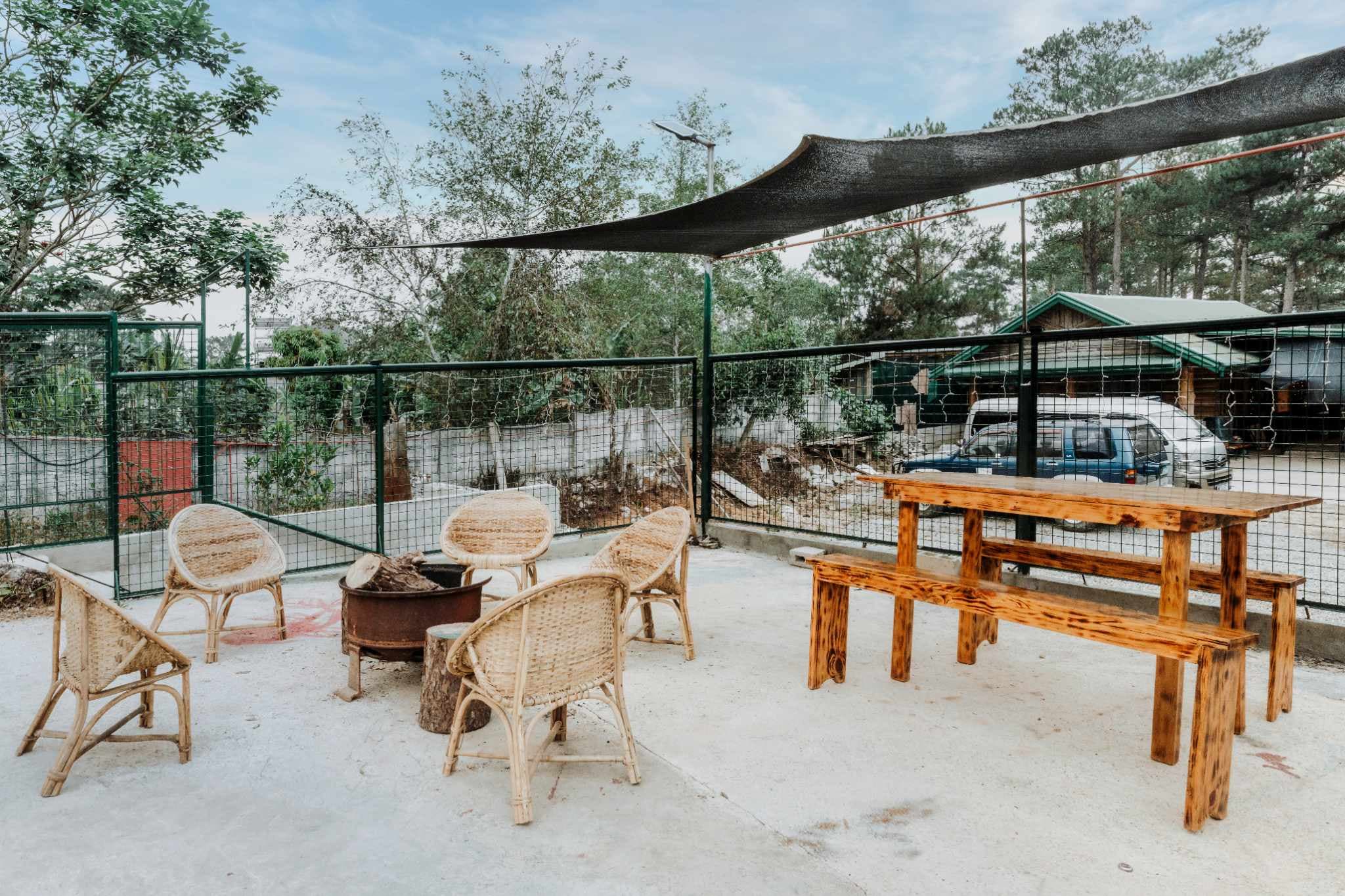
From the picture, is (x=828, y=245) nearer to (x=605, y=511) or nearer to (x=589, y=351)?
(x=589, y=351)

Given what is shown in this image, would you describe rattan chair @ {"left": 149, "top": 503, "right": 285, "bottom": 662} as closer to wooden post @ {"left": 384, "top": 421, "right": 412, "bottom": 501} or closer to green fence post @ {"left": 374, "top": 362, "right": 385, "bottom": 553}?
green fence post @ {"left": 374, "top": 362, "right": 385, "bottom": 553}

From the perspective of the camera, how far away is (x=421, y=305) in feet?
36.3

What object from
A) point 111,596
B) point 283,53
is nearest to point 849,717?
point 111,596

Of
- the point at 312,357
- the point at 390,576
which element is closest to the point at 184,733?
the point at 390,576

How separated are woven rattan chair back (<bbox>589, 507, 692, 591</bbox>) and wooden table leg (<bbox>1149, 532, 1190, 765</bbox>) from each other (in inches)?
74.4

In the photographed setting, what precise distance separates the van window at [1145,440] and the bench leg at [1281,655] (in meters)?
3.54

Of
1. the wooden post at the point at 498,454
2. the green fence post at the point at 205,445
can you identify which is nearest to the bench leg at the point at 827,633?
the wooden post at the point at 498,454

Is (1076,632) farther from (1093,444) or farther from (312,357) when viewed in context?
(312,357)

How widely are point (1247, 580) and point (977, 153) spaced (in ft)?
6.59

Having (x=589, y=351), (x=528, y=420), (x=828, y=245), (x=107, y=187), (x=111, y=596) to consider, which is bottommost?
(x=111, y=596)

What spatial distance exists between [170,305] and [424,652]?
952 centimetres

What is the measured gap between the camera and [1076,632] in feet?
9.14

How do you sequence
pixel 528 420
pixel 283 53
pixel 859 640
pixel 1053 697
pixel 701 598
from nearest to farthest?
1. pixel 1053 697
2. pixel 859 640
3. pixel 701 598
4. pixel 528 420
5. pixel 283 53

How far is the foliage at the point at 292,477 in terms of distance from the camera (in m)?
6.79
